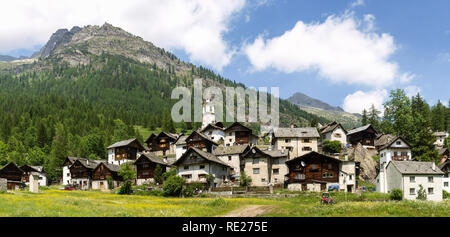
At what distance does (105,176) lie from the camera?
3597 inches

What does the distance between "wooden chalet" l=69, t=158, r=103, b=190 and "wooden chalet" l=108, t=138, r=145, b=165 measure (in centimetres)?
1337

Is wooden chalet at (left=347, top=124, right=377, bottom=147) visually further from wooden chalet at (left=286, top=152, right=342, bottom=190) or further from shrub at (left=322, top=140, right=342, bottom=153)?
wooden chalet at (left=286, top=152, right=342, bottom=190)

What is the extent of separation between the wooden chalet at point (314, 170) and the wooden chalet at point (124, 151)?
56758 mm

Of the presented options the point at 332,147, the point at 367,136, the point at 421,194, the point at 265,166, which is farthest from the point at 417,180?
the point at 367,136

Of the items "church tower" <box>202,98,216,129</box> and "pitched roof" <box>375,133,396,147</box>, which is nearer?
"pitched roof" <box>375,133,396,147</box>

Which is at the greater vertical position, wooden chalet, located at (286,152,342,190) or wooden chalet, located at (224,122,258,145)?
wooden chalet, located at (224,122,258,145)

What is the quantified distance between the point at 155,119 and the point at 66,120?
4225 cm

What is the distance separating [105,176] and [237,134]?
38.3 meters

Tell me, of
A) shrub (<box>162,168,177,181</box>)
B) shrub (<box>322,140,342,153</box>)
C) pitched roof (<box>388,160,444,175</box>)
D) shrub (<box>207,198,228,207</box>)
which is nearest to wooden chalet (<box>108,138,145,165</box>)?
shrub (<box>162,168,177,181</box>)

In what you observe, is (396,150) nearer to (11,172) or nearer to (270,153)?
(270,153)

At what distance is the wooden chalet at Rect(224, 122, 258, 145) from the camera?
108m

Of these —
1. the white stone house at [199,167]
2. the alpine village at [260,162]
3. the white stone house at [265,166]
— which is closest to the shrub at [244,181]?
the alpine village at [260,162]

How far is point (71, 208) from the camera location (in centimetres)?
3388
